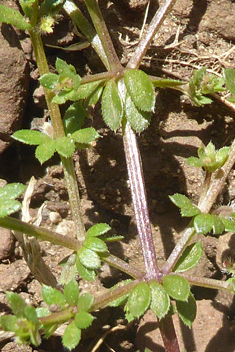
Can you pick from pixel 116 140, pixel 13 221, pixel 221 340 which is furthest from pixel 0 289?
pixel 221 340

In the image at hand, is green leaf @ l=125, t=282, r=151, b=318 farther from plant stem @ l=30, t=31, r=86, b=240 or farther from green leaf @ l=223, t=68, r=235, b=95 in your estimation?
green leaf @ l=223, t=68, r=235, b=95

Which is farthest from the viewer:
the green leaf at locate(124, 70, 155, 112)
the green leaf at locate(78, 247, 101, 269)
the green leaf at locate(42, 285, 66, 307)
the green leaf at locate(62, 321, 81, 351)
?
the green leaf at locate(124, 70, 155, 112)

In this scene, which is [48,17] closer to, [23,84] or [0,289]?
[23,84]

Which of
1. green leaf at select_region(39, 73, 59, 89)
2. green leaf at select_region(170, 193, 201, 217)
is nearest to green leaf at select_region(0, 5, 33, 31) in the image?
green leaf at select_region(39, 73, 59, 89)

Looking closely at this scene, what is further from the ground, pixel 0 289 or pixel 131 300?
pixel 131 300

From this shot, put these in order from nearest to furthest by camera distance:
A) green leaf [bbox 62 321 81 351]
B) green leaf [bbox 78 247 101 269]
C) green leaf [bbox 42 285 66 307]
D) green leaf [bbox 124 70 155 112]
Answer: green leaf [bbox 62 321 81 351]
green leaf [bbox 42 285 66 307]
green leaf [bbox 78 247 101 269]
green leaf [bbox 124 70 155 112]

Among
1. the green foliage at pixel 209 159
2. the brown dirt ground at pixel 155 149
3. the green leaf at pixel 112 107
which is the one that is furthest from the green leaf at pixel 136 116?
the brown dirt ground at pixel 155 149

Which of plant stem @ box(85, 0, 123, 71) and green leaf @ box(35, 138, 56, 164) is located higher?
plant stem @ box(85, 0, 123, 71)
